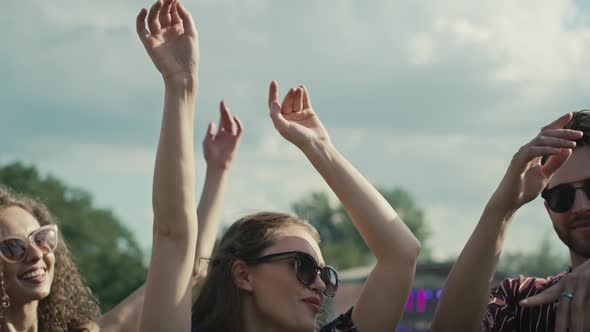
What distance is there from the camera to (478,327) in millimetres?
4254

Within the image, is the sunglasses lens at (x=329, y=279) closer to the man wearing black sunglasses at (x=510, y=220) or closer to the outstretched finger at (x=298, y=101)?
the man wearing black sunglasses at (x=510, y=220)

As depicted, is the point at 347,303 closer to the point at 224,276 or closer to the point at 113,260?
the point at 224,276

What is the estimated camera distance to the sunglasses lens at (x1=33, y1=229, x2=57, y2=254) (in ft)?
16.2

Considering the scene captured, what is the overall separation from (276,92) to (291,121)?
17cm

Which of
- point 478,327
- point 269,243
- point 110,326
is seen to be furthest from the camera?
point 110,326

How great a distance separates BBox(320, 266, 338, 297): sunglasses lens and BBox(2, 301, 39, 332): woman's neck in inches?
57.0

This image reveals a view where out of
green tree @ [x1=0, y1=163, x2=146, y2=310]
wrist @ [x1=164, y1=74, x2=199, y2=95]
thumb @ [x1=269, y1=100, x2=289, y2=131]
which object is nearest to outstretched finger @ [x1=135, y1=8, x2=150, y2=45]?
wrist @ [x1=164, y1=74, x2=199, y2=95]

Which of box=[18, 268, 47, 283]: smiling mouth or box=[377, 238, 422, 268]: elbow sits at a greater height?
box=[18, 268, 47, 283]: smiling mouth

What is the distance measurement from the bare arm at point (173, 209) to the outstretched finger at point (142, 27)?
0.36ft

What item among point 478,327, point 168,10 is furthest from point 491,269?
point 168,10

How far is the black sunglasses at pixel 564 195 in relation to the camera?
4.32 meters

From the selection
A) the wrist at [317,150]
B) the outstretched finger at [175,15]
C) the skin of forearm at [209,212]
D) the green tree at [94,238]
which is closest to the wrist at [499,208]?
the wrist at [317,150]

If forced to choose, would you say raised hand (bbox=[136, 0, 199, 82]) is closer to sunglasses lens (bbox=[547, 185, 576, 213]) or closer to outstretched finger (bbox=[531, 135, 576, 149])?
outstretched finger (bbox=[531, 135, 576, 149])

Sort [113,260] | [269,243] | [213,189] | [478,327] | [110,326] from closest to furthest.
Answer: [478,327], [269,243], [110,326], [213,189], [113,260]
